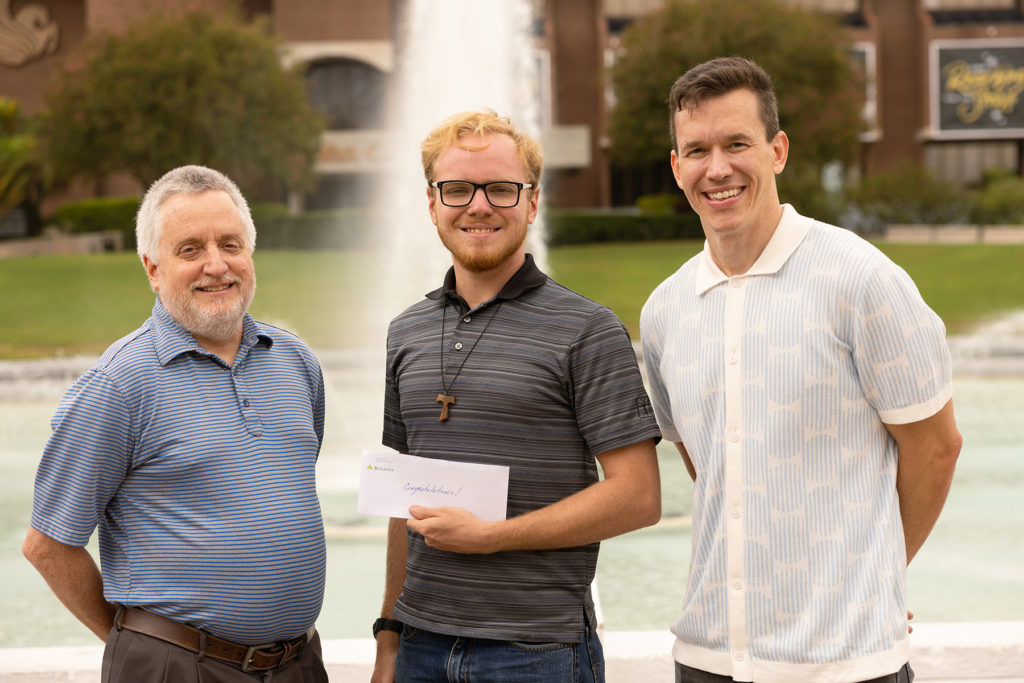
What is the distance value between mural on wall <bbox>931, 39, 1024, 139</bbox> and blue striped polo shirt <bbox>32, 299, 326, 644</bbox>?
136 ft

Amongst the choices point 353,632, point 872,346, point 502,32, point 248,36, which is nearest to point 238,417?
point 872,346

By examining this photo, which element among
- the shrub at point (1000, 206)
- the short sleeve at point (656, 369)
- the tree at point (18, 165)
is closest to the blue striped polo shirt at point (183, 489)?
the short sleeve at point (656, 369)

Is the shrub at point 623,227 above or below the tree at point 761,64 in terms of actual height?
below

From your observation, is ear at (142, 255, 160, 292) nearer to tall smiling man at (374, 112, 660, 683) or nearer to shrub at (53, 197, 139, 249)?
tall smiling man at (374, 112, 660, 683)

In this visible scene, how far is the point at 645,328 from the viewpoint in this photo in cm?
276

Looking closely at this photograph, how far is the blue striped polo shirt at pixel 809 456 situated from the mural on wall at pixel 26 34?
4201 cm

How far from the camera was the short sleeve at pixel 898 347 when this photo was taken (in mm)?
2330

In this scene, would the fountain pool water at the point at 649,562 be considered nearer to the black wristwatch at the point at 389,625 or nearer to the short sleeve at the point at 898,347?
the black wristwatch at the point at 389,625

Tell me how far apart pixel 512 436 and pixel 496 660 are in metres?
0.50

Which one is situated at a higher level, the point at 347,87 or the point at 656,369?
the point at 347,87

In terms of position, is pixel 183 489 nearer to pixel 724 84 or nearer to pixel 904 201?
pixel 724 84

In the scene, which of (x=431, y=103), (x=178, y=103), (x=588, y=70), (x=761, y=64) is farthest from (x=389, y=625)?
(x=588, y=70)

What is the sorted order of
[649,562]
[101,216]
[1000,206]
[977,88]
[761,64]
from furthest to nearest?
[977,88] < [1000,206] < [101,216] < [761,64] < [649,562]

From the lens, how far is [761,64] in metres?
30.0
